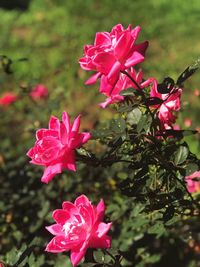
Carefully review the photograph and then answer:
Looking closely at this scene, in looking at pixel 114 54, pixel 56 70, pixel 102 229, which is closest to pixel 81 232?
pixel 102 229

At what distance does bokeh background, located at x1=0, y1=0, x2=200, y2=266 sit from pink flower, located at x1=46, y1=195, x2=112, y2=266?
11.8 inches

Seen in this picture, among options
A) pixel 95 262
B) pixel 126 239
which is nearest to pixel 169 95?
pixel 95 262

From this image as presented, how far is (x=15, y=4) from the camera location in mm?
9062

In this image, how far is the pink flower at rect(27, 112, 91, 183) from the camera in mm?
1418

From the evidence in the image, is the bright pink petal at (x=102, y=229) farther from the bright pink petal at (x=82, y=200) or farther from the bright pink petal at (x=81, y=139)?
the bright pink petal at (x=81, y=139)

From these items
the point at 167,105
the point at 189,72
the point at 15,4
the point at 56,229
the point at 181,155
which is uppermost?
the point at 189,72

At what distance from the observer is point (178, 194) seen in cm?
155

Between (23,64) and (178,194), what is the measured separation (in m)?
4.89

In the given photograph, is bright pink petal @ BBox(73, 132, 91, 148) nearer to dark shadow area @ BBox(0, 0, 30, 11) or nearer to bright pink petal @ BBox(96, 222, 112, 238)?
Result: bright pink petal @ BBox(96, 222, 112, 238)

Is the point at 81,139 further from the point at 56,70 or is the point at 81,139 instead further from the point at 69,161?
the point at 56,70

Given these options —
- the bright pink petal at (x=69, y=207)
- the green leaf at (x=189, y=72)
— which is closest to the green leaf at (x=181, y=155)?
the green leaf at (x=189, y=72)

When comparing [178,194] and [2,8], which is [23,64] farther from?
[178,194]

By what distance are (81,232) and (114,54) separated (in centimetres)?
46

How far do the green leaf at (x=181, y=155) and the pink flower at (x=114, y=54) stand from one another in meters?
0.27
